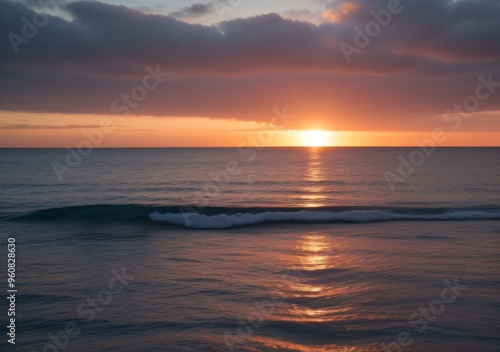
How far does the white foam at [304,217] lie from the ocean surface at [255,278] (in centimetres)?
11

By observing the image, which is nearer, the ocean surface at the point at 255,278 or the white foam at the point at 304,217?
the ocean surface at the point at 255,278

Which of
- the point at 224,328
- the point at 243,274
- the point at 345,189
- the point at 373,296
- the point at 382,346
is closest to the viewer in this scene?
the point at 382,346

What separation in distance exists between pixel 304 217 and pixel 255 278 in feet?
43.0

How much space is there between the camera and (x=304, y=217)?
26672 mm

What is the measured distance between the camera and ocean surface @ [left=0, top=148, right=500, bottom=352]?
384 inches

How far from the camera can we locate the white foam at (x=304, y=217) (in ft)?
83.1

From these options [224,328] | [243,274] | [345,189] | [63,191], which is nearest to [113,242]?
[243,274]

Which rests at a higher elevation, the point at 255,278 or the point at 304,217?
the point at 304,217

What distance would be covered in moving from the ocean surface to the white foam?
0.36ft

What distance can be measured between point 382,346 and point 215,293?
498 cm

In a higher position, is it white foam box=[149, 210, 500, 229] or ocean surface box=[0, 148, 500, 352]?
white foam box=[149, 210, 500, 229]

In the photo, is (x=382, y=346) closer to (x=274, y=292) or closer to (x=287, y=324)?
(x=287, y=324)

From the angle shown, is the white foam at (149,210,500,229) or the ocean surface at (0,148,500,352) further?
the white foam at (149,210,500,229)

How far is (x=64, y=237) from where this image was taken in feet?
71.2
